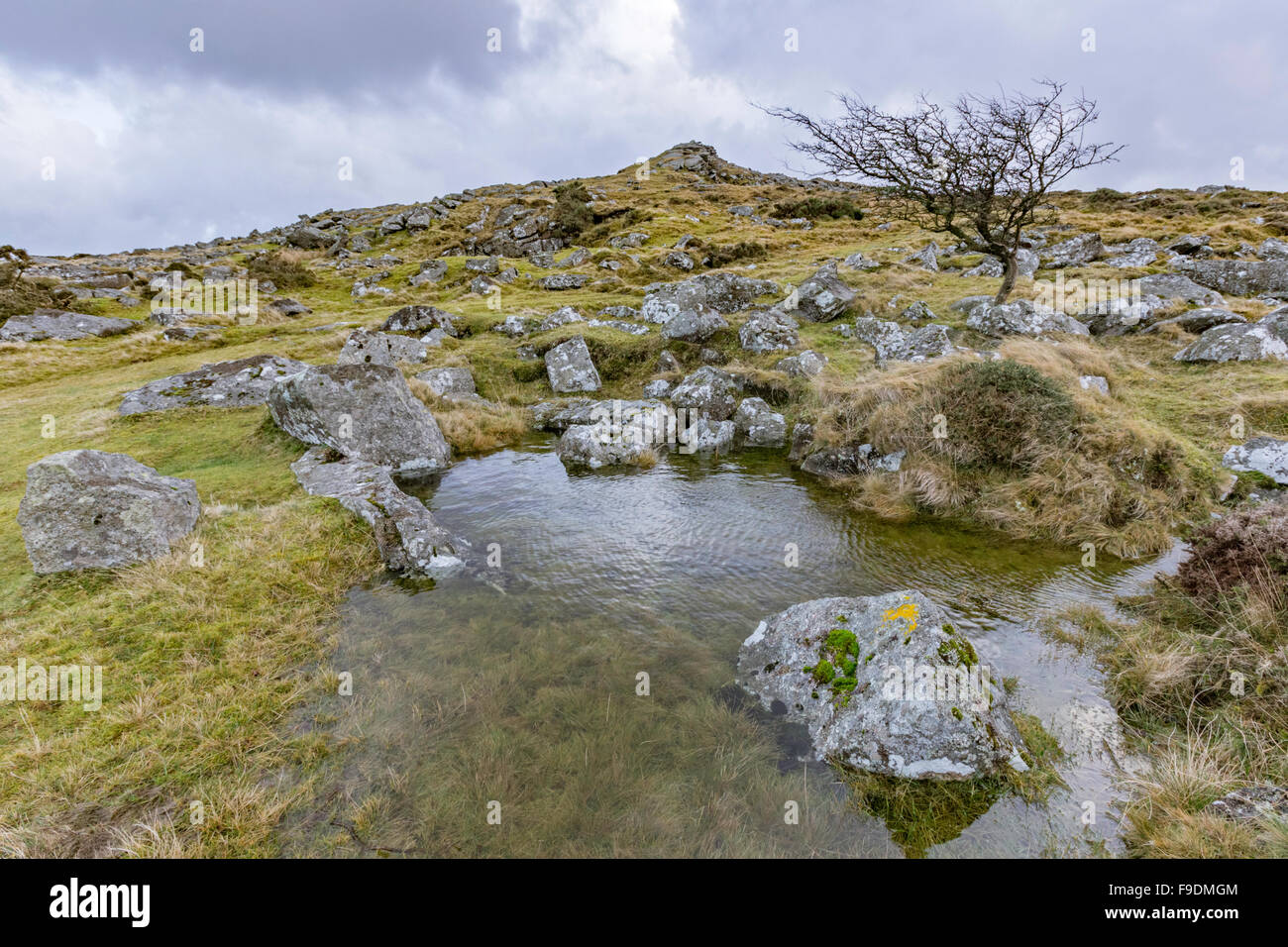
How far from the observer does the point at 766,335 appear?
2248 cm

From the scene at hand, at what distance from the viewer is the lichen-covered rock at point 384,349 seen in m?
24.2

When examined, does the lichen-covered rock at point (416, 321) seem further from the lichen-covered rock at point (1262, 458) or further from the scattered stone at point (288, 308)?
the lichen-covered rock at point (1262, 458)

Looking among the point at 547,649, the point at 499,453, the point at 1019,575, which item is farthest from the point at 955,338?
the point at 547,649

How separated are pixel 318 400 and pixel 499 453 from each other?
5463 mm

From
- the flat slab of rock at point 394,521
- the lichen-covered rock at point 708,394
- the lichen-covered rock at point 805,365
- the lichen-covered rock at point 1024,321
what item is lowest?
the flat slab of rock at point 394,521

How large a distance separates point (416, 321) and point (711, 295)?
16.3m

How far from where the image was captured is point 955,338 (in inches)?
790

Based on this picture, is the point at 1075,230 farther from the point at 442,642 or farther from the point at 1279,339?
the point at 442,642

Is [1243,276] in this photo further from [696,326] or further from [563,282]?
[563,282]

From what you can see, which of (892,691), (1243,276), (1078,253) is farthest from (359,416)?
(1078,253)

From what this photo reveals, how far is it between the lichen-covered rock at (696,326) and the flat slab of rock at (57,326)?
37.3m

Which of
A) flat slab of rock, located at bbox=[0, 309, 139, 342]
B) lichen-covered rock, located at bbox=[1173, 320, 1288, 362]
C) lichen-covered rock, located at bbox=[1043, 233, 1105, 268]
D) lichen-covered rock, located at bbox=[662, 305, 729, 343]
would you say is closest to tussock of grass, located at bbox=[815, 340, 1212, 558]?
lichen-covered rock, located at bbox=[1173, 320, 1288, 362]

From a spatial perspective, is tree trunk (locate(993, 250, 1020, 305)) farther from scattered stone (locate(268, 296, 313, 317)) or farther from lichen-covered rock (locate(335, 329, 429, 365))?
scattered stone (locate(268, 296, 313, 317))

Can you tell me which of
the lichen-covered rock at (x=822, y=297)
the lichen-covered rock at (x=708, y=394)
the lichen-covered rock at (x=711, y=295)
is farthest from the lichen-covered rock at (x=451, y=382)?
the lichen-covered rock at (x=822, y=297)
